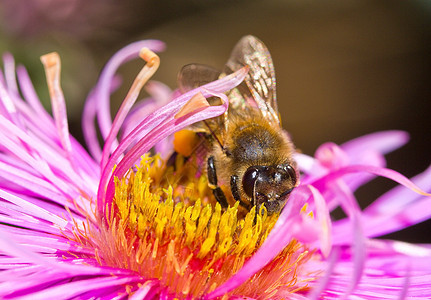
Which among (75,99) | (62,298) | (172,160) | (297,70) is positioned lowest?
(62,298)

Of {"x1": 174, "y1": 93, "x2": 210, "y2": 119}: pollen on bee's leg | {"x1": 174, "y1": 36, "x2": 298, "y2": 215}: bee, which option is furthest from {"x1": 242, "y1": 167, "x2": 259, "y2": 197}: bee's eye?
{"x1": 174, "y1": 93, "x2": 210, "y2": 119}: pollen on bee's leg

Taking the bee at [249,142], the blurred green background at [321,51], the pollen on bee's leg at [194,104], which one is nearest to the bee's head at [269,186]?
the bee at [249,142]

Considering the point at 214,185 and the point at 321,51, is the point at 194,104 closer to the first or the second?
the point at 214,185

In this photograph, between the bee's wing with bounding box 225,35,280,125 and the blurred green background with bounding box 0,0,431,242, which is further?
the blurred green background with bounding box 0,0,431,242

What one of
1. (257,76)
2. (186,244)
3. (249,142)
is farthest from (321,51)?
(186,244)

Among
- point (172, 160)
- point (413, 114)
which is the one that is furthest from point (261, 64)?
point (413, 114)

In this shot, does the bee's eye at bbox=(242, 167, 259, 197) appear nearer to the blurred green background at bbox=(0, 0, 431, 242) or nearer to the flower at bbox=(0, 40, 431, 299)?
the flower at bbox=(0, 40, 431, 299)

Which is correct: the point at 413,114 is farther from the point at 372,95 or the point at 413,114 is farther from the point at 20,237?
the point at 20,237
